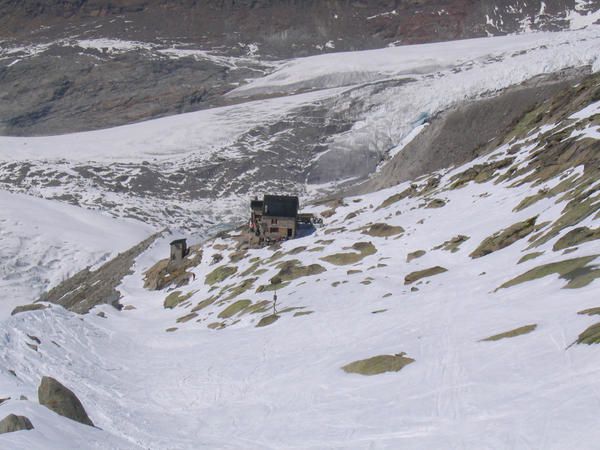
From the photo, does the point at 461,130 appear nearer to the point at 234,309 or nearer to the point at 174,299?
the point at 174,299

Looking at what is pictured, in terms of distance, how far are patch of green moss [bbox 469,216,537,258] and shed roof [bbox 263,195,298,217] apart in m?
29.4

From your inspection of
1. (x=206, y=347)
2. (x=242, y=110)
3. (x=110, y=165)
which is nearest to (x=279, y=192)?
(x=110, y=165)

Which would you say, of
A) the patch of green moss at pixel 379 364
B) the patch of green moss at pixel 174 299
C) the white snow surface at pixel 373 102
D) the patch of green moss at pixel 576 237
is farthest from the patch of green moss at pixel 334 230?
the white snow surface at pixel 373 102

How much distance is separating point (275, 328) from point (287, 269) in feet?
41.5

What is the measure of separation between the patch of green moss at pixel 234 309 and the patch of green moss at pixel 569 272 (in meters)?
15.4

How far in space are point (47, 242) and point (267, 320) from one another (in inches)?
2871

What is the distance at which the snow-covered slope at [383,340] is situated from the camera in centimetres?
1356

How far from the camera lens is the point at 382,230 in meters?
42.5

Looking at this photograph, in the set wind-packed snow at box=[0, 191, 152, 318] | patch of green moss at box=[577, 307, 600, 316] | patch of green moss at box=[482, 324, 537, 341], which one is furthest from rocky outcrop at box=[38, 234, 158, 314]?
patch of green moss at box=[577, 307, 600, 316]

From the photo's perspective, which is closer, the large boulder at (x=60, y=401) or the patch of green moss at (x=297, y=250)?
the large boulder at (x=60, y=401)

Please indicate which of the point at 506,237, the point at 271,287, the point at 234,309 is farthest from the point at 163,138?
the point at 506,237

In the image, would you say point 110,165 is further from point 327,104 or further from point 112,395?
point 112,395

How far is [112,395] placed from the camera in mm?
20641

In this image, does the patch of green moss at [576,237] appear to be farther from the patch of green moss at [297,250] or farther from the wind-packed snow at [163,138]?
the wind-packed snow at [163,138]
